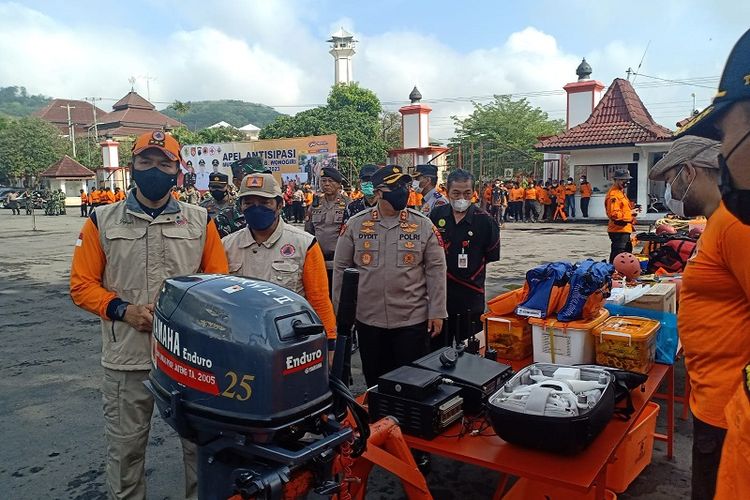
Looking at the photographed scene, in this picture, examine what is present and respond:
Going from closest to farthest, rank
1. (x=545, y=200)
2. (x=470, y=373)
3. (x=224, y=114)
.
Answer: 1. (x=470, y=373)
2. (x=545, y=200)
3. (x=224, y=114)

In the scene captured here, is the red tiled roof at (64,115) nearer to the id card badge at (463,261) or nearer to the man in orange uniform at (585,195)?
the man in orange uniform at (585,195)

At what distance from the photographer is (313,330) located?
1.81 metres

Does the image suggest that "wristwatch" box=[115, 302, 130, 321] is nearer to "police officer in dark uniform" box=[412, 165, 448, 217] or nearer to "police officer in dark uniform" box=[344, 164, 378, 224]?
"police officer in dark uniform" box=[344, 164, 378, 224]

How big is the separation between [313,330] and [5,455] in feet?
10.9

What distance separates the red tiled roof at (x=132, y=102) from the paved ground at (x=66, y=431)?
8634cm

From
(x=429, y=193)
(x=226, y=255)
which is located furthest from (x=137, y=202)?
(x=429, y=193)

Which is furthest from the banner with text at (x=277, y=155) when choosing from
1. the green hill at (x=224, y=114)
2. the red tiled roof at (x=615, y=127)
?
the green hill at (x=224, y=114)

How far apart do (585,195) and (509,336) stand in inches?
796

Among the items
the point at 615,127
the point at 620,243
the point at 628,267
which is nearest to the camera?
the point at 628,267

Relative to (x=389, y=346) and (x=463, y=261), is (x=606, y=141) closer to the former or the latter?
(x=463, y=261)

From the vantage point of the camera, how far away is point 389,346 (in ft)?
12.6

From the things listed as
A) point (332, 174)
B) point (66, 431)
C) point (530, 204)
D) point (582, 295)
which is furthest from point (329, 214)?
point (530, 204)

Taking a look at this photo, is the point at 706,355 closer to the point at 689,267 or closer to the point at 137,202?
the point at 689,267

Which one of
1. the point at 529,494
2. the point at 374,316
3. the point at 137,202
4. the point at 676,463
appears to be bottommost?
the point at 676,463
